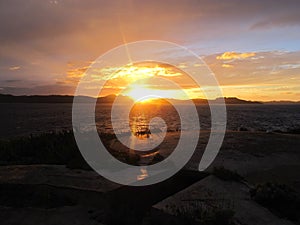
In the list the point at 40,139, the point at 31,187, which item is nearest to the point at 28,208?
the point at 31,187

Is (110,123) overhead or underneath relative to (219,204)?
underneath

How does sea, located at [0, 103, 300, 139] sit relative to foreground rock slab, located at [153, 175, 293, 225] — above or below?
below

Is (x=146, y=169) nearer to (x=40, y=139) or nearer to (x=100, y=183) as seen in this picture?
(x=100, y=183)

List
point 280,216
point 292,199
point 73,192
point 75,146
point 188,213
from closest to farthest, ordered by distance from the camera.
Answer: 1. point 188,213
2. point 280,216
3. point 292,199
4. point 73,192
5. point 75,146

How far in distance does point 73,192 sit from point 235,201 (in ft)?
14.3

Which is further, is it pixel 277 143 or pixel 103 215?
pixel 277 143

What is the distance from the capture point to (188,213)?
7.42 meters

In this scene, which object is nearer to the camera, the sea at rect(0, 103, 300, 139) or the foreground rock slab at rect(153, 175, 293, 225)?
the foreground rock slab at rect(153, 175, 293, 225)

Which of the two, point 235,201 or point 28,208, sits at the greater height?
point 235,201

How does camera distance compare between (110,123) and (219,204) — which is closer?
(219,204)

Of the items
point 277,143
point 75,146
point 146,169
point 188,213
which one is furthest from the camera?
point 277,143

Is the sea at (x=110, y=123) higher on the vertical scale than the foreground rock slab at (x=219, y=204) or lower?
lower

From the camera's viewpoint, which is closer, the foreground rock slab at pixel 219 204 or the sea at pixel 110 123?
the foreground rock slab at pixel 219 204

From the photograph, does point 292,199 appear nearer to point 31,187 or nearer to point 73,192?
point 73,192
